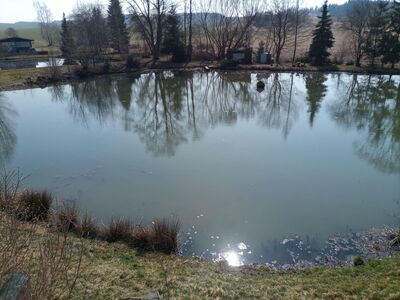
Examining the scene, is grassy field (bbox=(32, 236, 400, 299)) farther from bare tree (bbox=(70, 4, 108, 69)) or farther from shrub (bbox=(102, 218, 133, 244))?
bare tree (bbox=(70, 4, 108, 69))

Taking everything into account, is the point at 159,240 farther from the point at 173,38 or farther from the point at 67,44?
the point at 67,44

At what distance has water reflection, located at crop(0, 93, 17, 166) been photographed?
525 inches

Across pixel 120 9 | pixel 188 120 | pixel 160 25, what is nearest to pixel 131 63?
pixel 160 25

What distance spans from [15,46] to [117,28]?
19.4m

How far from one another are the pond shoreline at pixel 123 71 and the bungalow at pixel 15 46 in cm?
2002

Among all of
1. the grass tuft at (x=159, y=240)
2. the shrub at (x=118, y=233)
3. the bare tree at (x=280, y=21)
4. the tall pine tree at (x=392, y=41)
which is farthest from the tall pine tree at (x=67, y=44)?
the tall pine tree at (x=392, y=41)

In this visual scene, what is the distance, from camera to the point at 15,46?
1934 inches

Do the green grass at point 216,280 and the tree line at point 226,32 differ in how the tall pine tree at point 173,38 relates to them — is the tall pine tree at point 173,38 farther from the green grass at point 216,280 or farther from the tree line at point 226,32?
the green grass at point 216,280

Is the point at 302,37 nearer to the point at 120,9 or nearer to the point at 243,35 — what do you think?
the point at 243,35

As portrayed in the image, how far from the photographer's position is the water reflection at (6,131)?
13343 mm

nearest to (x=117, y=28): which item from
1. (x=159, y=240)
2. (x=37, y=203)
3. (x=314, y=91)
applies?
(x=314, y=91)

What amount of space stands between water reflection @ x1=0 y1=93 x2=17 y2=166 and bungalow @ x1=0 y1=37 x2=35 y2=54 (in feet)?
103

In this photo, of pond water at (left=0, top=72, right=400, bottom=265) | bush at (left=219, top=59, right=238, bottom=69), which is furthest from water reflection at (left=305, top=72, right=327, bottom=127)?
bush at (left=219, top=59, right=238, bottom=69)

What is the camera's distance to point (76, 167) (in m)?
12.2
